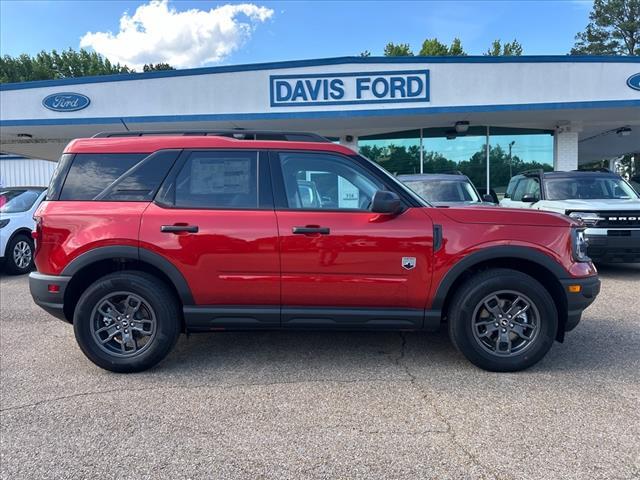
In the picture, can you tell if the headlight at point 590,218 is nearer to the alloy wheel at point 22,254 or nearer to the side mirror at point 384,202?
the side mirror at point 384,202

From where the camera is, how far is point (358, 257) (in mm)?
3811

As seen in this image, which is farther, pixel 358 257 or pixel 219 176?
pixel 219 176

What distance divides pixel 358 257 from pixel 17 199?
8.05m

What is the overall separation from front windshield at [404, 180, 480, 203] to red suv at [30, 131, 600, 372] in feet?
13.2

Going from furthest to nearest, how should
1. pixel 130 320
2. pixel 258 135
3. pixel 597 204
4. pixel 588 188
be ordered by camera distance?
pixel 588 188, pixel 597 204, pixel 258 135, pixel 130 320

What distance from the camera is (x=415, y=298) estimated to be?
12.7 ft

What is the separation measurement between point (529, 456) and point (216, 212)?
110 inches

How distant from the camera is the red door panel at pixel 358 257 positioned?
3803mm

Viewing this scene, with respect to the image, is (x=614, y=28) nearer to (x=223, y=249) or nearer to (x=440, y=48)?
(x=440, y=48)

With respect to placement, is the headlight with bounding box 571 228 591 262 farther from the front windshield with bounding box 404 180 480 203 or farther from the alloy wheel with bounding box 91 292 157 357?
the front windshield with bounding box 404 180 480 203

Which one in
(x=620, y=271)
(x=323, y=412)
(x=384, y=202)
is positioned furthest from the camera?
(x=620, y=271)

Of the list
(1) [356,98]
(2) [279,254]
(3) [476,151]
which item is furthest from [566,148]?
(2) [279,254]

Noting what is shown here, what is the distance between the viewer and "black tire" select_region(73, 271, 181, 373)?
155 inches

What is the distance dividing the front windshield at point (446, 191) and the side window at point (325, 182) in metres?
4.09
